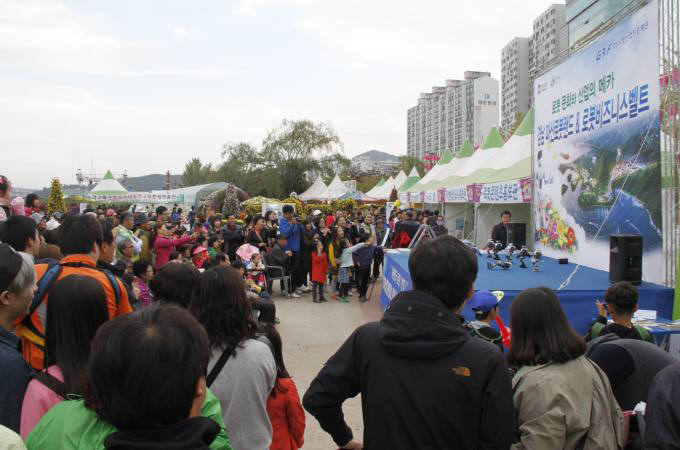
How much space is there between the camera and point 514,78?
8875 cm

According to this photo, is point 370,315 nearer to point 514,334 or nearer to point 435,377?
point 514,334

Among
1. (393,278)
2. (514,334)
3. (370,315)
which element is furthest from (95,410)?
(370,315)

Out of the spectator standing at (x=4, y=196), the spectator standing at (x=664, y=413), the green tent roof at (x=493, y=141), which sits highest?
the green tent roof at (x=493, y=141)

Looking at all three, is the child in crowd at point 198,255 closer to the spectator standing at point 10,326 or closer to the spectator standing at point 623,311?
the spectator standing at point 10,326

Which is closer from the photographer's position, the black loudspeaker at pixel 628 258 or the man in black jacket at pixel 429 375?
the man in black jacket at pixel 429 375

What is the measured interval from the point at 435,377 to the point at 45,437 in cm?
116

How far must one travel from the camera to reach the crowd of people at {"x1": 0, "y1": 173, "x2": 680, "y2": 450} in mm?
1201

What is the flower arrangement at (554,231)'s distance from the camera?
851cm

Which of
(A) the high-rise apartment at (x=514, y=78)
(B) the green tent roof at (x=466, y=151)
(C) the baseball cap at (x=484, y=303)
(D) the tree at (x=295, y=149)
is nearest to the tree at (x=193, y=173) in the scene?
(D) the tree at (x=295, y=149)

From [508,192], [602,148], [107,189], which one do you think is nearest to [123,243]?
[602,148]

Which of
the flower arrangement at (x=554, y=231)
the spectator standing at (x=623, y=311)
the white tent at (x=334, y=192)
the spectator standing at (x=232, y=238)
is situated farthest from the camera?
the white tent at (x=334, y=192)

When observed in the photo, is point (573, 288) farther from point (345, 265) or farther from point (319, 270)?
point (319, 270)

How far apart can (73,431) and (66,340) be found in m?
0.61

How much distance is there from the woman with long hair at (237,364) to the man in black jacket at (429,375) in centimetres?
42
